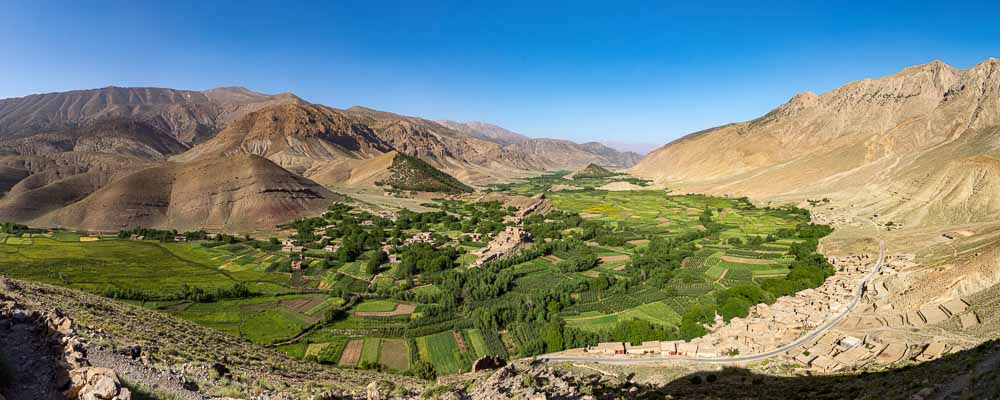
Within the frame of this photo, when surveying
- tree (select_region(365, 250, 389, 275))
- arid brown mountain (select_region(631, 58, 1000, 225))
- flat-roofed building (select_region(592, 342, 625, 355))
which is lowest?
flat-roofed building (select_region(592, 342, 625, 355))

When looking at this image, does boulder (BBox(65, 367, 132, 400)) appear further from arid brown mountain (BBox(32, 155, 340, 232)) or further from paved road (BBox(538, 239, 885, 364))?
arid brown mountain (BBox(32, 155, 340, 232))

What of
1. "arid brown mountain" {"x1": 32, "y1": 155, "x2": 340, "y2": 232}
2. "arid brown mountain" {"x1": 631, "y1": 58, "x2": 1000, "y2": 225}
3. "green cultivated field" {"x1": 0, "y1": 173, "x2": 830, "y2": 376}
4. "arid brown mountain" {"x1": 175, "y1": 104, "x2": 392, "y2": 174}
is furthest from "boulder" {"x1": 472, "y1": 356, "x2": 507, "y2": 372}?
"arid brown mountain" {"x1": 175, "y1": 104, "x2": 392, "y2": 174}

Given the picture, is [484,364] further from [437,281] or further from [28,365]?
[437,281]

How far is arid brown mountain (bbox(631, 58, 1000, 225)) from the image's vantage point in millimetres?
63250

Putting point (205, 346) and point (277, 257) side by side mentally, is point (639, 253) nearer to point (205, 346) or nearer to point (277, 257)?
point (277, 257)

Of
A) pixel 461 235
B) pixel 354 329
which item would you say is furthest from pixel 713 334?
pixel 461 235

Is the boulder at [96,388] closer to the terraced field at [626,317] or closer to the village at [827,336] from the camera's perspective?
the village at [827,336]

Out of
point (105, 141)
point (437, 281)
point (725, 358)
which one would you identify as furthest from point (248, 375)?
point (105, 141)

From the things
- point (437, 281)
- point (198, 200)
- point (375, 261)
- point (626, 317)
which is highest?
point (198, 200)

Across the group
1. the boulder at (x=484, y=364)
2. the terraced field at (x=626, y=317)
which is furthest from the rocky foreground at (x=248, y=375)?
the terraced field at (x=626, y=317)

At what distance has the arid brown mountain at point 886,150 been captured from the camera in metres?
63.2

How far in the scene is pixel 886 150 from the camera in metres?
95.8

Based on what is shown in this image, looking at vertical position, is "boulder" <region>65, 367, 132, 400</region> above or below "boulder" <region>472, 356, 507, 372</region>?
Answer: above

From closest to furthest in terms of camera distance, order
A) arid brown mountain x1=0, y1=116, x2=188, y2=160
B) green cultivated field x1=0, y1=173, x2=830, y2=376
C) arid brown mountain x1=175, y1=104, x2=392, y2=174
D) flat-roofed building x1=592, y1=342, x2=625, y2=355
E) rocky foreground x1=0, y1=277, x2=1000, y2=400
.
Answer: rocky foreground x1=0, y1=277, x2=1000, y2=400 → flat-roofed building x1=592, y1=342, x2=625, y2=355 → green cultivated field x1=0, y1=173, x2=830, y2=376 → arid brown mountain x1=0, y1=116, x2=188, y2=160 → arid brown mountain x1=175, y1=104, x2=392, y2=174
